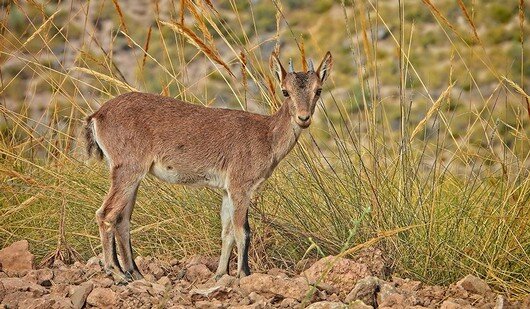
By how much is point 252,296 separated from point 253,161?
1243 mm

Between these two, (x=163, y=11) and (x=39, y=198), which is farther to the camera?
(x=163, y=11)

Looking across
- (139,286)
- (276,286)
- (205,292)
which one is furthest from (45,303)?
(276,286)

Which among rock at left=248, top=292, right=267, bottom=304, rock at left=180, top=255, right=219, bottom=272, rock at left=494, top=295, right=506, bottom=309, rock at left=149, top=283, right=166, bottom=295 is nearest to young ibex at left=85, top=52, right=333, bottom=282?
rock at left=180, top=255, right=219, bottom=272

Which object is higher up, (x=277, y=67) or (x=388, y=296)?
(x=277, y=67)

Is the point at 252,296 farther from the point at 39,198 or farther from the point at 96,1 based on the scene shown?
the point at 96,1

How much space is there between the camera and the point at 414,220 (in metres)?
6.96

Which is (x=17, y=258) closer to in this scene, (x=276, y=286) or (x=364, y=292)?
(x=276, y=286)

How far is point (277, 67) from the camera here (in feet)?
23.0

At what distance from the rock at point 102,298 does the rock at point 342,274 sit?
1107mm

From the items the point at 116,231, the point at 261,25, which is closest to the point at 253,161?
the point at 116,231

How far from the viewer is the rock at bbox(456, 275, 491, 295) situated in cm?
635

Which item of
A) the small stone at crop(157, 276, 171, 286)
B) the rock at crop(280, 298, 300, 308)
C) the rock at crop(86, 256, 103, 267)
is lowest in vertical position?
the rock at crop(280, 298, 300, 308)

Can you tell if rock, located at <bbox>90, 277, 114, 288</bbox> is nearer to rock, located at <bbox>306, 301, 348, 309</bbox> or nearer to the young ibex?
the young ibex

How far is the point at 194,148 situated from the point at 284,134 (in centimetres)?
58
